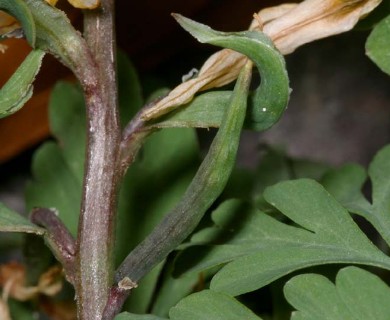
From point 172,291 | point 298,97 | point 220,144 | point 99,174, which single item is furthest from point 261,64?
point 298,97

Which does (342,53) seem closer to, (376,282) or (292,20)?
(292,20)

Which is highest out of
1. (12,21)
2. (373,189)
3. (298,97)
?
(12,21)

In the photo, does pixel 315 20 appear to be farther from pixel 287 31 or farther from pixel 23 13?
pixel 23 13

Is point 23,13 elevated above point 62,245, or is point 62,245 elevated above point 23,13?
point 23,13

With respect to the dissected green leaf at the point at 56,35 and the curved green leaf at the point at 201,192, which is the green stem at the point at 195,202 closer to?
the curved green leaf at the point at 201,192

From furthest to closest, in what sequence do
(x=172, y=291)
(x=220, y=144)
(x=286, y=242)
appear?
(x=172, y=291)
(x=286, y=242)
(x=220, y=144)

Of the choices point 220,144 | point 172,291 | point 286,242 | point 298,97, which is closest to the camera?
point 220,144

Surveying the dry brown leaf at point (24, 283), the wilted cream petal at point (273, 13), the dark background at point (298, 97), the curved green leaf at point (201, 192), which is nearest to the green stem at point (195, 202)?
the curved green leaf at point (201, 192)
